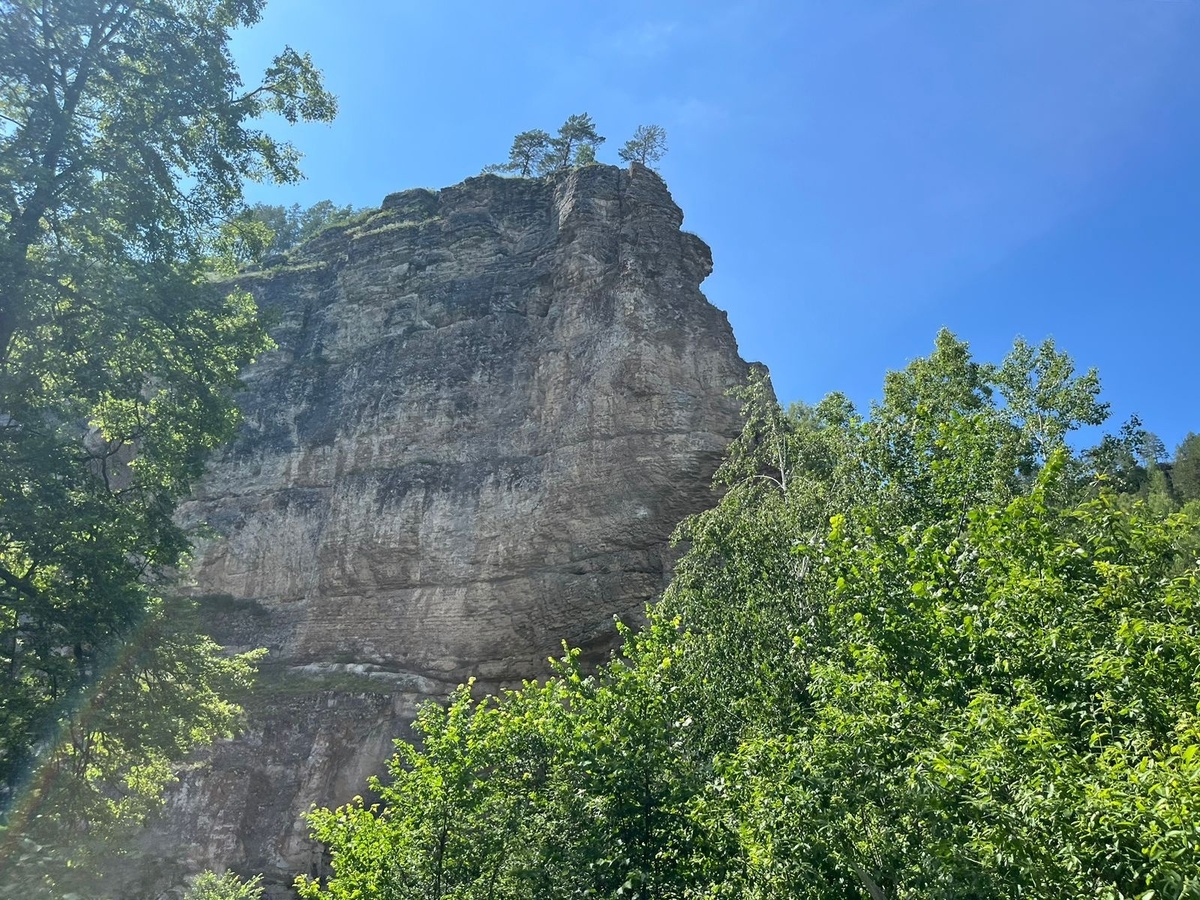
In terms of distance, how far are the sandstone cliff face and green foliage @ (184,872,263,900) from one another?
1.69m

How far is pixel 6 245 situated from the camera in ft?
39.8

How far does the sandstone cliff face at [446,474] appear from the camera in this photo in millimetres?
28953

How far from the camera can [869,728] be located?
356 inches

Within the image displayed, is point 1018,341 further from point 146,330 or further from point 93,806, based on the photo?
point 93,806

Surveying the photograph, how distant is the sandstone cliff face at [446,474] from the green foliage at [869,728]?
13584 millimetres

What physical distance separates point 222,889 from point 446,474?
1590 cm

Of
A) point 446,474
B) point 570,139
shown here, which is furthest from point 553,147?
point 446,474

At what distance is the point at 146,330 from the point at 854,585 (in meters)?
11.1

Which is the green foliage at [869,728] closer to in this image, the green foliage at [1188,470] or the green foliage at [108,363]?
the green foliage at [108,363]

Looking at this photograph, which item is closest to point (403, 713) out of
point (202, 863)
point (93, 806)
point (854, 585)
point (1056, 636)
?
point (202, 863)

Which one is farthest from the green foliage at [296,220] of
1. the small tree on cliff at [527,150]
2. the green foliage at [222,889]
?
the green foliage at [222,889]

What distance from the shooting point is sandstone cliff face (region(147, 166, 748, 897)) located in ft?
95.0

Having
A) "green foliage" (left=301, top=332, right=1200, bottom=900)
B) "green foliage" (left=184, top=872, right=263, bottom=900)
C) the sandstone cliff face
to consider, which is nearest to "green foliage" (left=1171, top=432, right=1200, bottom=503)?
the sandstone cliff face

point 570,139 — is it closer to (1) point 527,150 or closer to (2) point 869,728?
(1) point 527,150
